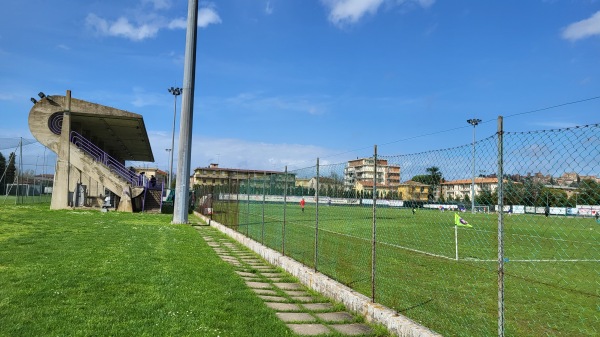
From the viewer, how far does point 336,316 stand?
19.9 ft

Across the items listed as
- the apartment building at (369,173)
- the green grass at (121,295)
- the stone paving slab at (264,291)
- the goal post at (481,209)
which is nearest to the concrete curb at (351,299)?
the stone paving slab at (264,291)

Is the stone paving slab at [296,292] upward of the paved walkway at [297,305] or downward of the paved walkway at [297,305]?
downward

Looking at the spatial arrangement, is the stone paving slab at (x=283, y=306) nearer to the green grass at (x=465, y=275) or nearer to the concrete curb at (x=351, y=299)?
the concrete curb at (x=351, y=299)

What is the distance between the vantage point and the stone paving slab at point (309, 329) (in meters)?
5.19

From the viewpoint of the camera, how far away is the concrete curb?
4922mm

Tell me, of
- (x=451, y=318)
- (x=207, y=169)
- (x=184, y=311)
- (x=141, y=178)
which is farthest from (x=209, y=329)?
(x=207, y=169)

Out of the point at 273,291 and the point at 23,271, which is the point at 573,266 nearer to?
the point at 273,291

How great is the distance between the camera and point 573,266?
13062 mm

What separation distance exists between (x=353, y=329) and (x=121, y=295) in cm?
310

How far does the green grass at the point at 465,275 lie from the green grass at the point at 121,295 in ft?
7.32

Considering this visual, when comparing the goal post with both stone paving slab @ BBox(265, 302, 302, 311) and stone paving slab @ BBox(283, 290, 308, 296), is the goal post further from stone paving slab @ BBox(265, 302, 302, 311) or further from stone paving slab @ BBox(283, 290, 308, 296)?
stone paving slab @ BBox(283, 290, 308, 296)

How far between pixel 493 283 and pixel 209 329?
23.0 feet

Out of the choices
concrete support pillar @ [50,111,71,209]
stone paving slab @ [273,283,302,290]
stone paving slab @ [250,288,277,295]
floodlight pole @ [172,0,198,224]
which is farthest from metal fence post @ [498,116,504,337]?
concrete support pillar @ [50,111,71,209]

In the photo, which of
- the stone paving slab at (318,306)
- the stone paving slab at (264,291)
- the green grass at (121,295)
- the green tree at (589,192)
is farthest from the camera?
the stone paving slab at (264,291)
